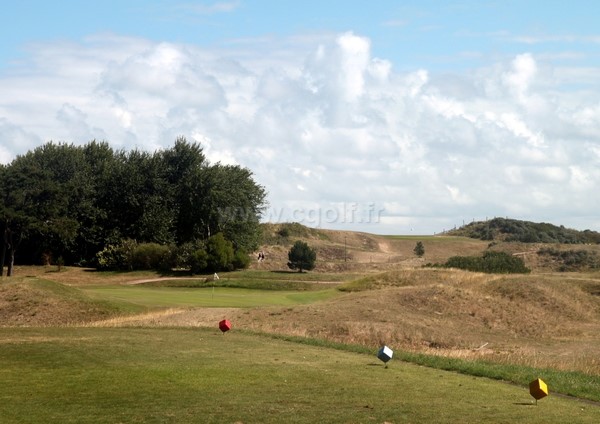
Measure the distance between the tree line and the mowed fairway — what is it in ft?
177

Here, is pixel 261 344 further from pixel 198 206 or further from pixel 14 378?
pixel 198 206

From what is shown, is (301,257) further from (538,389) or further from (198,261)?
(538,389)

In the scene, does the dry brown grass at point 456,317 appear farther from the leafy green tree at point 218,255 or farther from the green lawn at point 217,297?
the leafy green tree at point 218,255

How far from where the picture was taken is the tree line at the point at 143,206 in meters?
80.7

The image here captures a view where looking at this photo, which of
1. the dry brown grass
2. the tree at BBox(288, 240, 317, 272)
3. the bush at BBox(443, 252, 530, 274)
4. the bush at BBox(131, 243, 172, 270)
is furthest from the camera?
the tree at BBox(288, 240, 317, 272)

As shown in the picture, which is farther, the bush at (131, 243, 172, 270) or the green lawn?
the bush at (131, 243, 172, 270)

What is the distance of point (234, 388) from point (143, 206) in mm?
70060

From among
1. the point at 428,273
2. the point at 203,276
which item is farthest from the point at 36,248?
the point at 428,273

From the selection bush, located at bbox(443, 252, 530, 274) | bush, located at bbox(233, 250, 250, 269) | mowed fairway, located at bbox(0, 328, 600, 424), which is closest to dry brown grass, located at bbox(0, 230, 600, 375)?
bush, located at bbox(443, 252, 530, 274)

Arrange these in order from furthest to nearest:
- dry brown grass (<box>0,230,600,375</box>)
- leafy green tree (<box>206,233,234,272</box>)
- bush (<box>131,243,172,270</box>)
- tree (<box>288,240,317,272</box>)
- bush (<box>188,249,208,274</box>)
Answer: tree (<box>288,240,317,272</box>) < bush (<box>131,243,172,270</box>) < leafy green tree (<box>206,233,234,272</box>) < bush (<box>188,249,208,274</box>) < dry brown grass (<box>0,230,600,375</box>)

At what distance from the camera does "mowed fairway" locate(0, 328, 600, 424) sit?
1416 centimetres

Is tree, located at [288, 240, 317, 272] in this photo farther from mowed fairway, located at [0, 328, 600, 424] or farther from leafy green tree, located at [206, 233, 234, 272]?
mowed fairway, located at [0, 328, 600, 424]

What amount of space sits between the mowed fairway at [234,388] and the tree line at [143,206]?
53919mm

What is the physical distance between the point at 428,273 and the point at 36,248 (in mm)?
44892
